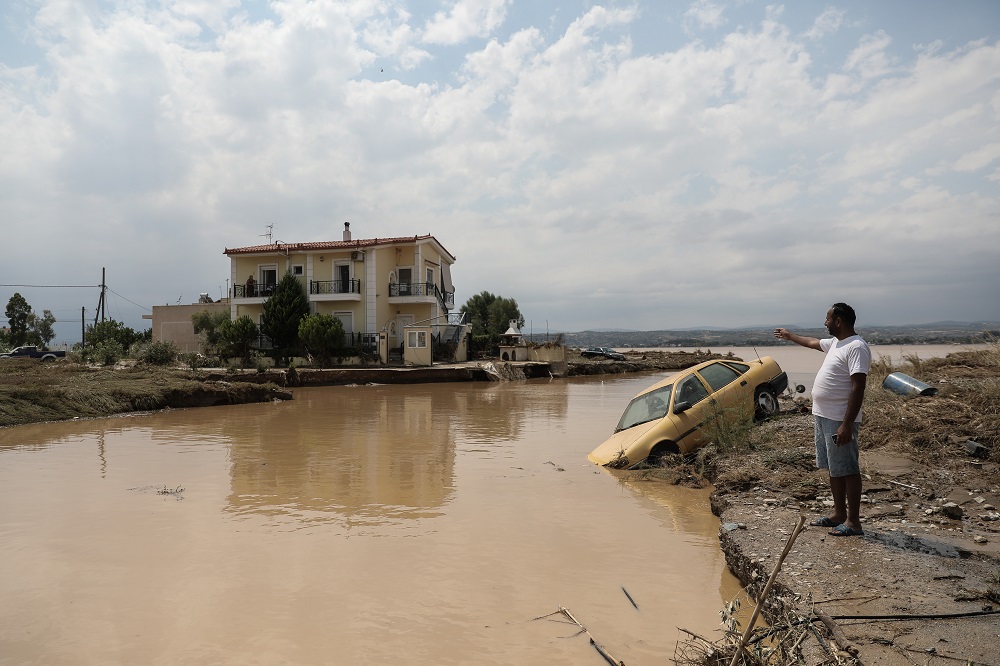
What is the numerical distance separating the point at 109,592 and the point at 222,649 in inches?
59.9

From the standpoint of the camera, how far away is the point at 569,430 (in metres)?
14.1

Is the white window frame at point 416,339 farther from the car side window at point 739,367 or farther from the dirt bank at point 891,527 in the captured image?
the dirt bank at point 891,527

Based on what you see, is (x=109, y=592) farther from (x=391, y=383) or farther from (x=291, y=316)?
(x=291, y=316)

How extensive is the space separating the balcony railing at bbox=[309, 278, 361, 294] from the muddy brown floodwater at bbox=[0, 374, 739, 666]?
25376mm

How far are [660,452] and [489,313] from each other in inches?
1934

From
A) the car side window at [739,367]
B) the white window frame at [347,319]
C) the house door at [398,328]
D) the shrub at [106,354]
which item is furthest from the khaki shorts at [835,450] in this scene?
the white window frame at [347,319]

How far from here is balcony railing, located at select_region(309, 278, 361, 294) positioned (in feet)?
119

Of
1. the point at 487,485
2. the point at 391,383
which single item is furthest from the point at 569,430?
the point at 391,383

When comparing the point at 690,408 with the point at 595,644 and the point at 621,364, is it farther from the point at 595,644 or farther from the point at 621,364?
the point at 621,364

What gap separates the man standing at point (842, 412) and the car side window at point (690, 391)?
4169mm

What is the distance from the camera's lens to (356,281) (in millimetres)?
36062

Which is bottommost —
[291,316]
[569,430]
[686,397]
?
[569,430]

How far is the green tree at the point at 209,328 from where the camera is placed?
36125 mm

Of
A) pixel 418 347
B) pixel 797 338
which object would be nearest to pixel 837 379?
pixel 797 338
